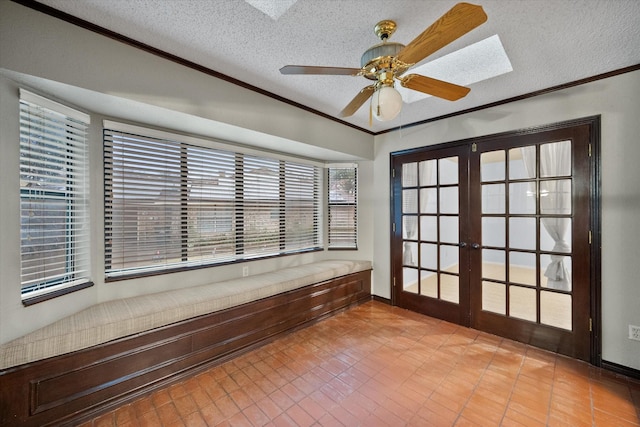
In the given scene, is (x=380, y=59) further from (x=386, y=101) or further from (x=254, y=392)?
(x=254, y=392)

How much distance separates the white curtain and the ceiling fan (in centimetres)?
153

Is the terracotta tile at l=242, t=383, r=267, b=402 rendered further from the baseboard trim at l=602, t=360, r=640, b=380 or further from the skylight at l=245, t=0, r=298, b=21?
the baseboard trim at l=602, t=360, r=640, b=380

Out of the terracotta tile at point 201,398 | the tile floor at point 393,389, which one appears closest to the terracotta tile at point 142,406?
the tile floor at point 393,389

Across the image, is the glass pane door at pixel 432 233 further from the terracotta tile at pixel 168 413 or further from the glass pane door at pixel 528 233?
the terracotta tile at pixel 168 413

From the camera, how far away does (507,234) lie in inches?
110

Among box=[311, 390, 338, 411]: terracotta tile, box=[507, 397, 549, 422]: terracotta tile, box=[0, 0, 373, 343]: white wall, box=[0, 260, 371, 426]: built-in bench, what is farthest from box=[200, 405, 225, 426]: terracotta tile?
box=[507, 397, 549, 422]: terracotta tile

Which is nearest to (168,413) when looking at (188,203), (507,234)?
(188,203)

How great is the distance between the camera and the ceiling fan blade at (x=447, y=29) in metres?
1.08

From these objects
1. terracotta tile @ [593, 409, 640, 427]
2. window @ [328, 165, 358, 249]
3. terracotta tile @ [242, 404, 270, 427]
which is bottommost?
terracotta tile @ [593, 409, 640, 427]

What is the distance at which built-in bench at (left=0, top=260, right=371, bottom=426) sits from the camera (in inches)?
60.4

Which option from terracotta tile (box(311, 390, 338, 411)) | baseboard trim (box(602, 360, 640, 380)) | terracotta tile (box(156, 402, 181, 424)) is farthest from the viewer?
baseboard trim (box(602, 360, 640, 380))

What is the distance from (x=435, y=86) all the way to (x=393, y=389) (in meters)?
2.25

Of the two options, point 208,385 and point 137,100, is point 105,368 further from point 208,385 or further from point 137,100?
point 137,100

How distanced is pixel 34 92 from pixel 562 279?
4.51 m
